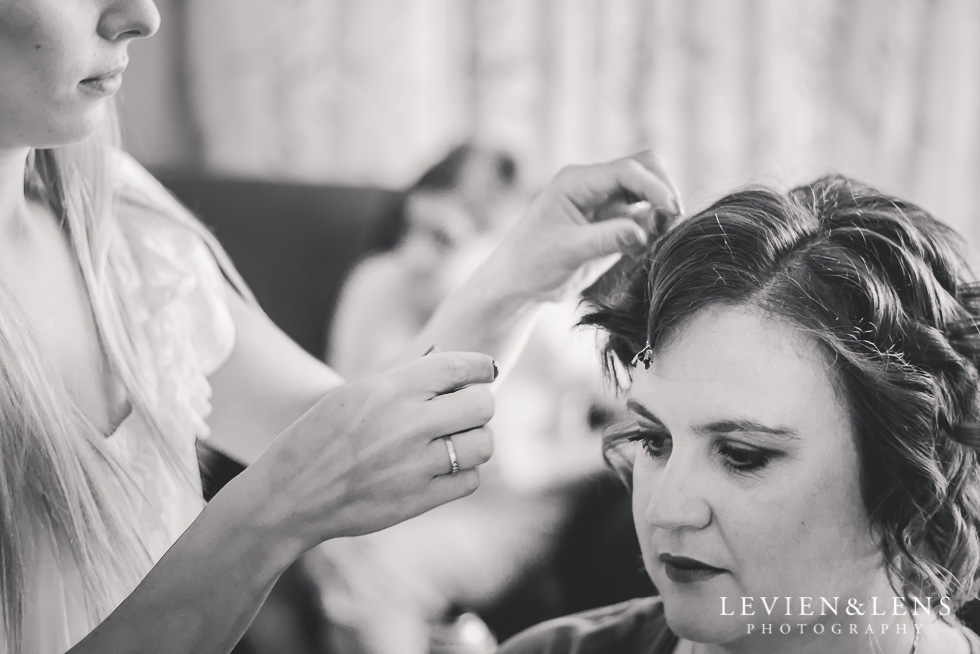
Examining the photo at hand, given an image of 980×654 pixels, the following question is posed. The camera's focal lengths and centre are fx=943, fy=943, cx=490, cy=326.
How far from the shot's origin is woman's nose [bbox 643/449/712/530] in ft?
2.54

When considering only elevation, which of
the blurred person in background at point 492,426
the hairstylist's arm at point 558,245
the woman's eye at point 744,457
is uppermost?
the hairstylist's arm at point 558,245

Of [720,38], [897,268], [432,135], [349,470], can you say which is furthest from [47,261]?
[720,38]

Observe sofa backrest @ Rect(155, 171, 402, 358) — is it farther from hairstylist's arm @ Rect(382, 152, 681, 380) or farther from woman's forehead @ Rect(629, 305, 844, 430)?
woman's forehead @ Rect(629, 305, 844, 430)

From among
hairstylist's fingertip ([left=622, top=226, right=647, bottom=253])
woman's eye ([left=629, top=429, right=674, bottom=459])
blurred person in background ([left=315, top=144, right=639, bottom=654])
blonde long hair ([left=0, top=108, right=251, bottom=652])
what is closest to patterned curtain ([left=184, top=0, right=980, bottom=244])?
blurred person in background ([left=315, top=144, right=639, bottom=654])

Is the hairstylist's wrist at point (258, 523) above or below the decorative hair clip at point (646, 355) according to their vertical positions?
below

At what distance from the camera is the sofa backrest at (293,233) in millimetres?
1707

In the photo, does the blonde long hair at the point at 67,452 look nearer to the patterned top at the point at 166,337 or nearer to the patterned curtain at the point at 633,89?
the patterned top at the point at 166,337

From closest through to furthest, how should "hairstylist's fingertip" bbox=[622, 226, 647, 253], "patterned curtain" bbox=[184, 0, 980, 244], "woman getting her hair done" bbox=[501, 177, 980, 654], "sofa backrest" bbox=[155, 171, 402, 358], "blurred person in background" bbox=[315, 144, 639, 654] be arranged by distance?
"woman getting her hair done" bbox=[501, 177, 980, 654] < "hairstylist's fingertip" bbox=[622, 226, 647, 253] < "blurred person in background" bbox=[315, 144, 639, 654] < "sofa backrest" bbox=[155, 171, 402, 358] < "patterned curtain" bbox=[184, 0, 980, 244]

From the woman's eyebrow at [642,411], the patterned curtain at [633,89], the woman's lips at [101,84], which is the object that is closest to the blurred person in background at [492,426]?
the patterned curtain at [633,89]

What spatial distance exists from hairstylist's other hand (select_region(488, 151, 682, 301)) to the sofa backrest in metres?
0.84

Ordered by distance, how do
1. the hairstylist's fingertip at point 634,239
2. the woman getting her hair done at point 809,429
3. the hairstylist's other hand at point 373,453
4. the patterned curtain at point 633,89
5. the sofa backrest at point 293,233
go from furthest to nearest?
the patterned curtain at point 633,89
the sofa backrest at point 293,233
the hairstylist's fingertip at point 634,239
the woman getting her hair done at point 809,429
the hairstylist's other hand at point 373,453

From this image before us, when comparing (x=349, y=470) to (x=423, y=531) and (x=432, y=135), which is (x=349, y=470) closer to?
(x=423, y=531)

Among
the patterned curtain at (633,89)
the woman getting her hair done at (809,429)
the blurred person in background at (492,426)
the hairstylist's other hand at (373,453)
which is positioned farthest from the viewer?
the patterned curtain at (633,89)

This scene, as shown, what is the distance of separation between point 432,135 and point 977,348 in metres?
1.57
